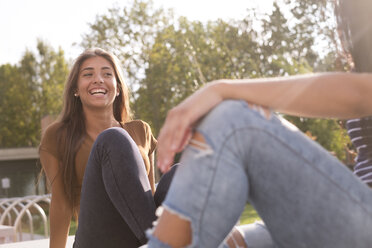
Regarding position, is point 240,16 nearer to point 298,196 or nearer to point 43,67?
point 43,67

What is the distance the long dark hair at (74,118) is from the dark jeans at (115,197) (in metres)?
0.86

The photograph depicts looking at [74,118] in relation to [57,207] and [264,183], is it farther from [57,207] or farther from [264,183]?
[264,183]

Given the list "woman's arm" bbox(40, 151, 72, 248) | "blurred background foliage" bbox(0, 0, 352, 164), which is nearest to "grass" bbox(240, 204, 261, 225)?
"blurred background foliage" bbox(0, 0, 352, 164)

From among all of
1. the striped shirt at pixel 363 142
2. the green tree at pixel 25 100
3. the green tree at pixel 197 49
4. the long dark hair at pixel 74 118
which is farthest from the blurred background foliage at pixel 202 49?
the striped shirt at pixel 363 142

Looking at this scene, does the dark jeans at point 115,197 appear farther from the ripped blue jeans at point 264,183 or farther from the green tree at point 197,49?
the green tree at point 197,49

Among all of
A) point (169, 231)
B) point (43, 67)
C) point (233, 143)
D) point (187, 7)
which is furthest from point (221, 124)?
point (43, 67)

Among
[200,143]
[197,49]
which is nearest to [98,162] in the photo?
[200,143]

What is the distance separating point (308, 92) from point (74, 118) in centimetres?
254

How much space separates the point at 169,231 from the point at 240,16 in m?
23.5

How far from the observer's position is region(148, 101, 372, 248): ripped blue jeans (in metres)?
1.23

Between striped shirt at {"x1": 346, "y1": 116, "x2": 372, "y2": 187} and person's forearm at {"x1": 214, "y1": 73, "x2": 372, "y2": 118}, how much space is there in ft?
1.58

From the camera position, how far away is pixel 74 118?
364 centimetres

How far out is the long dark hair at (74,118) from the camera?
3178 mm

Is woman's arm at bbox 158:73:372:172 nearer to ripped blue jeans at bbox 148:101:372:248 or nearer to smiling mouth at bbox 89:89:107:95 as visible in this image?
ripped blue jeans at bbox 148:101:372:248
